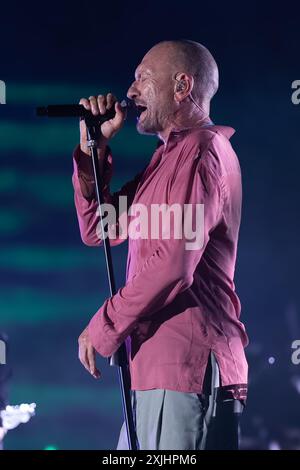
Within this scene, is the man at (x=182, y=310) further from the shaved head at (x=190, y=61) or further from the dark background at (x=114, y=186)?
the dark background at (x=114, y=186)

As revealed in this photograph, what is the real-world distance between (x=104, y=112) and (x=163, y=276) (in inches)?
17.2

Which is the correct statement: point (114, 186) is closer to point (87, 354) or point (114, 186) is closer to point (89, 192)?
point (89, 192)

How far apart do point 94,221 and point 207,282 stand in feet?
1.44

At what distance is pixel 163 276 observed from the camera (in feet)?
4.64

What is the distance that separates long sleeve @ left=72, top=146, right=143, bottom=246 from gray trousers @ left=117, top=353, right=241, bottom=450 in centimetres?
52

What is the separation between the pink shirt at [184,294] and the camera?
4.68 feet

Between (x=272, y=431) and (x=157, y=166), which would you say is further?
(x=272, y=431)

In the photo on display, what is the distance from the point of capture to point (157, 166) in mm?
1655

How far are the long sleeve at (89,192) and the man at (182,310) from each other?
0.58 feet

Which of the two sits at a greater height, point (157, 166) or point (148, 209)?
point (157, 166)

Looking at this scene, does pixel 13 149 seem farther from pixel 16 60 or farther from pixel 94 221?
pixel 94 221

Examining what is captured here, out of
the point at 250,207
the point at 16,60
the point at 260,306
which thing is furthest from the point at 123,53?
the point at 260,306
